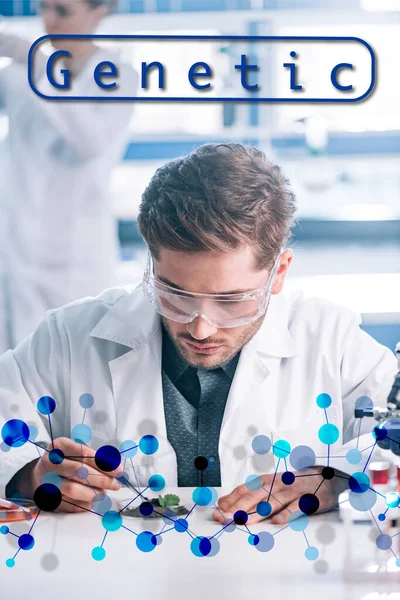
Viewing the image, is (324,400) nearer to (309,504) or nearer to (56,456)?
(309,504)

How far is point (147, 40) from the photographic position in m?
1.80

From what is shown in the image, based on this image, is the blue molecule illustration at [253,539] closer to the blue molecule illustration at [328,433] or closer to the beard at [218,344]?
the blue molecule illustration at [328,433]

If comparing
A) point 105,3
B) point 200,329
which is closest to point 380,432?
point 200,329

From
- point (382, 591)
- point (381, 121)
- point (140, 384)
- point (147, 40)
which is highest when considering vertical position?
point (147, 40)

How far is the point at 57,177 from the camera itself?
190 centimetres

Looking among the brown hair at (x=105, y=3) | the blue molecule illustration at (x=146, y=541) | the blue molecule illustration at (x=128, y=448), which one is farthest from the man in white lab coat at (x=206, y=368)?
the brown hair at (x=105, y=3)

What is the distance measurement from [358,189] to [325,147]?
111 mm

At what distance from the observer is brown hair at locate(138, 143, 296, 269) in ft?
5.75

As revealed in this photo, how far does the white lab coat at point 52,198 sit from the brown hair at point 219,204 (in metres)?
0.13

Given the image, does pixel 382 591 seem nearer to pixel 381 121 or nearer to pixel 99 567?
pixel 99 567

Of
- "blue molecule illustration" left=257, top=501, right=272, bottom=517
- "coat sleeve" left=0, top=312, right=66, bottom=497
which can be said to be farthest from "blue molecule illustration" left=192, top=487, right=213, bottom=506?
"coat sleeve" left=0, top=312, right=66, bottom=497

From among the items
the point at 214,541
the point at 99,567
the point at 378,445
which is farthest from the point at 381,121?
the point at 99,567

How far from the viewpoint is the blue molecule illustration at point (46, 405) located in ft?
6.15

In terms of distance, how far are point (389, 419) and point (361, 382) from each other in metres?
0.19
